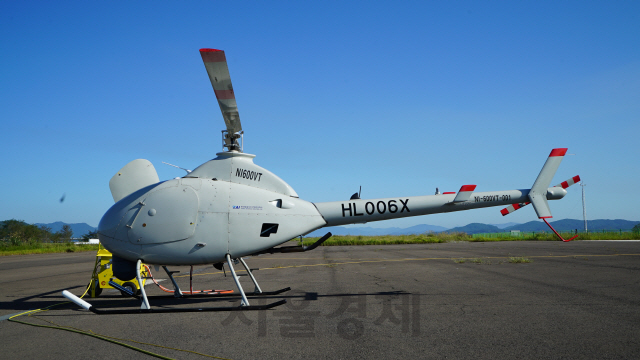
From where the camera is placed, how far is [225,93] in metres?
7.31

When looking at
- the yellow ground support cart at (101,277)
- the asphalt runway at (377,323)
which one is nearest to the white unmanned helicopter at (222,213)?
the asphalt runway at (377,323)

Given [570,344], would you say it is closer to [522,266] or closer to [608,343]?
→ [608,343]

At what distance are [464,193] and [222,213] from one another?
250 inches

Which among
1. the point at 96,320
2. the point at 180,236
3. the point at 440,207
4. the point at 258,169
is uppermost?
the point at 258,169

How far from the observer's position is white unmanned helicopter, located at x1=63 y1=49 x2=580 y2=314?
822cm

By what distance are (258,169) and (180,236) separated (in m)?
2.46

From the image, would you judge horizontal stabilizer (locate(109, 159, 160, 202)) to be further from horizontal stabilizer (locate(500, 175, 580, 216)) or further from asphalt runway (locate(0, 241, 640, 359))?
horizontal stabilizer (locate(500, 175, 580, 216))

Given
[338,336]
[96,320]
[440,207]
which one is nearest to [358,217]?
[440,207]

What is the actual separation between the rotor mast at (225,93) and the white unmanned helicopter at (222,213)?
23mm

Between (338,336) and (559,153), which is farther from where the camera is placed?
(559,153)

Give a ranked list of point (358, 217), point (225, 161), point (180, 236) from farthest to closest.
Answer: point (358, 217) < point (225, 161) < point (180, 236)

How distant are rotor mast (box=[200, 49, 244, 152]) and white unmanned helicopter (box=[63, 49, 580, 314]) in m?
0.02

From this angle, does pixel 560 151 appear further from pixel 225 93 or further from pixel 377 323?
pixel 225 93

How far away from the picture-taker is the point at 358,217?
31.9ft
